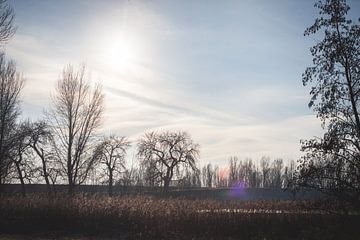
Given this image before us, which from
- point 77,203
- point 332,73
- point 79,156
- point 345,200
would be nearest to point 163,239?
point 77,203

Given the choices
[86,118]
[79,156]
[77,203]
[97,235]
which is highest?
[86,118]

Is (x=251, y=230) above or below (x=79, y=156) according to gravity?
below

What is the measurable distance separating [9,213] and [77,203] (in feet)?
12.7

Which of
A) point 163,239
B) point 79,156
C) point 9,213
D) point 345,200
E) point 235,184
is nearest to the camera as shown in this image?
point 345,200

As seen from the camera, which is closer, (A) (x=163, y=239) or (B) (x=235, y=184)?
(A) (x=163, y=239)

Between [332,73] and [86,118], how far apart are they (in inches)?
912

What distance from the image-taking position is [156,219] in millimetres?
20359

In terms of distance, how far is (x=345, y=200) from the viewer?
12.6 m

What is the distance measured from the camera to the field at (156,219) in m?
19.2

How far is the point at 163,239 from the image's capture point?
59.5 ft

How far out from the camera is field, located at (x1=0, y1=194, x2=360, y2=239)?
19.2m

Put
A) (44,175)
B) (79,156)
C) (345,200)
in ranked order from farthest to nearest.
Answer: (44,175) < (79,156) < (345,200)

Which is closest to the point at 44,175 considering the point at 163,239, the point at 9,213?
the point at 9,213

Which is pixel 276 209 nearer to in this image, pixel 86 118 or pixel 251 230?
pixel 251 230
